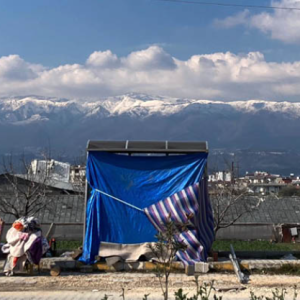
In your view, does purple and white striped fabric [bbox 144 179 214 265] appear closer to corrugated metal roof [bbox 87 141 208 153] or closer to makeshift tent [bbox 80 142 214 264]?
makeshift tent [bbox 80 142 214 264]

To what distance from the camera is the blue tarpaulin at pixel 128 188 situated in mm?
14977

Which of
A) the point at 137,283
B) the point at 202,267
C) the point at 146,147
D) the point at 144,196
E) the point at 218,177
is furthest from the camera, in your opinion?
the point at 218,177

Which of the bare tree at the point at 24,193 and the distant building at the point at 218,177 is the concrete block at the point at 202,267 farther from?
the distant building at the point at 218,177

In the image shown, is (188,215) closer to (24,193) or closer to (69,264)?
(69,264)

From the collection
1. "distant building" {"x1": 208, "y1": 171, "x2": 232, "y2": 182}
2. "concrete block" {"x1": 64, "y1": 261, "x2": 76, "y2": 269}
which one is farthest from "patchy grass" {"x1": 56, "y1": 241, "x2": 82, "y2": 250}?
"distant building" {"x1": 208, "y1": 171, "x2": 232, "y2": 182}

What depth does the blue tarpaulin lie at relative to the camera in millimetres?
14977

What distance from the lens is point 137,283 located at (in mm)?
12828

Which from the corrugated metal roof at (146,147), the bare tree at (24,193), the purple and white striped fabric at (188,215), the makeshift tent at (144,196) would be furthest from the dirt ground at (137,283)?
the bare tree at (24,193)

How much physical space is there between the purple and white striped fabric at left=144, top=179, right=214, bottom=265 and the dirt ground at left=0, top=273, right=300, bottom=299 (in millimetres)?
893

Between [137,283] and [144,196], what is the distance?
118 inches

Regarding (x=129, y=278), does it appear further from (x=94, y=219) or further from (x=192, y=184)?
(x=192, y=184)

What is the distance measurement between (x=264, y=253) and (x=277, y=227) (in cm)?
1304

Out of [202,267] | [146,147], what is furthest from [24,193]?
[202,267]

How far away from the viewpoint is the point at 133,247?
48.6ft
